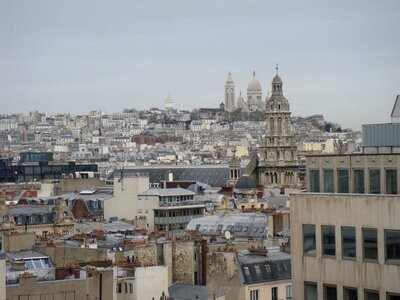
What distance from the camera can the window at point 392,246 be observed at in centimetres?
2208

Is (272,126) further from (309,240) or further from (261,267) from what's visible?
(309,240)

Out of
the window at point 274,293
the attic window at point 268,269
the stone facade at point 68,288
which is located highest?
the attic window at point 268,269

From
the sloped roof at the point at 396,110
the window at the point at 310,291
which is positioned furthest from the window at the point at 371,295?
the sloped roof at the point at 396,110

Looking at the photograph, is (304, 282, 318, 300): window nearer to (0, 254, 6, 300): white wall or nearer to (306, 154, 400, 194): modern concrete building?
(306, 154, 400, 194): modern concrete building

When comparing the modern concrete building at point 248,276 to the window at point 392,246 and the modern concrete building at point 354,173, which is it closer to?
the modern concrete building at point 354,173

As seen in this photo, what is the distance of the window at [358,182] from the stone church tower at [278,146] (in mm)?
A: 99942

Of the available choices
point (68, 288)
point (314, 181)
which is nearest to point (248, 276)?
point (68, 288)

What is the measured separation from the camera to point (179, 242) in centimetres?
4103

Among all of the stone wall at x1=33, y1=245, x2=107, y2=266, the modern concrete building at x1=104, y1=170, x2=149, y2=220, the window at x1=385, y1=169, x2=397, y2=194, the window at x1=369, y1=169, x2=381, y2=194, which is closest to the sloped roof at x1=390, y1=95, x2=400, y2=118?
the window at x1=369, y1=169, x2=381, y2=194

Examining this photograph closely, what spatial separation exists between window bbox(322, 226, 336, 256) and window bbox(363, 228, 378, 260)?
67 cm

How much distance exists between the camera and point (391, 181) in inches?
888

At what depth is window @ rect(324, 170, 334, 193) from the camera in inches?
927

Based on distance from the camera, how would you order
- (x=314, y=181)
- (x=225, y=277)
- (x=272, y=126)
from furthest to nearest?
1. (x=272, y=126)
2. (x=225, y=277)
3. (x=314, y=181)

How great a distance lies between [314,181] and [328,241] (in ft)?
3.79
